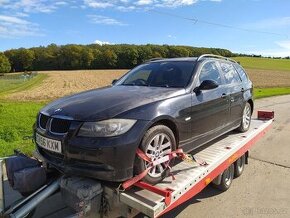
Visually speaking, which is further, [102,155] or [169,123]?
[169,123]

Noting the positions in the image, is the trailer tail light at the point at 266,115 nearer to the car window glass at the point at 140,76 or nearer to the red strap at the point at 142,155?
the car window glass at the point at 140,76

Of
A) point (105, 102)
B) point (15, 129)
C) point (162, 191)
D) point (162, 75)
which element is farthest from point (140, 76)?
point (15, 129)

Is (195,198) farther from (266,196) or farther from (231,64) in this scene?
(231,64)

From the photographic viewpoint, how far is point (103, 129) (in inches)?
152

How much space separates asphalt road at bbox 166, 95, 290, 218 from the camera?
16.6 feet

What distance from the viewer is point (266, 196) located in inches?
221

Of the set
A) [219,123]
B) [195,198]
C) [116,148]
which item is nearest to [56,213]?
[116,148]

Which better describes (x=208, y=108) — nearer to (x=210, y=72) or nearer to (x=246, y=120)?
(x=210, y=72)

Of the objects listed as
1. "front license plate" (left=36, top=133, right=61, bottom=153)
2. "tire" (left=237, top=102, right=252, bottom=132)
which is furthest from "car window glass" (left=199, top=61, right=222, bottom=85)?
"front license plate" (left=36, top=133, right=61, bottom=153)

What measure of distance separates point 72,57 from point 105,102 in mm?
93153

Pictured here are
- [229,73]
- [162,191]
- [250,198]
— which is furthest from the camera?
[229,73]

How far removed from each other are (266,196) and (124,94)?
282 centimetres

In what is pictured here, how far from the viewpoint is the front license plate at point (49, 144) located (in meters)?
4.02

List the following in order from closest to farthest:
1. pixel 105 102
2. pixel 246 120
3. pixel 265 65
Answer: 1. pixel 105 102
2. pixel 246 120
3. pixel 265 65
